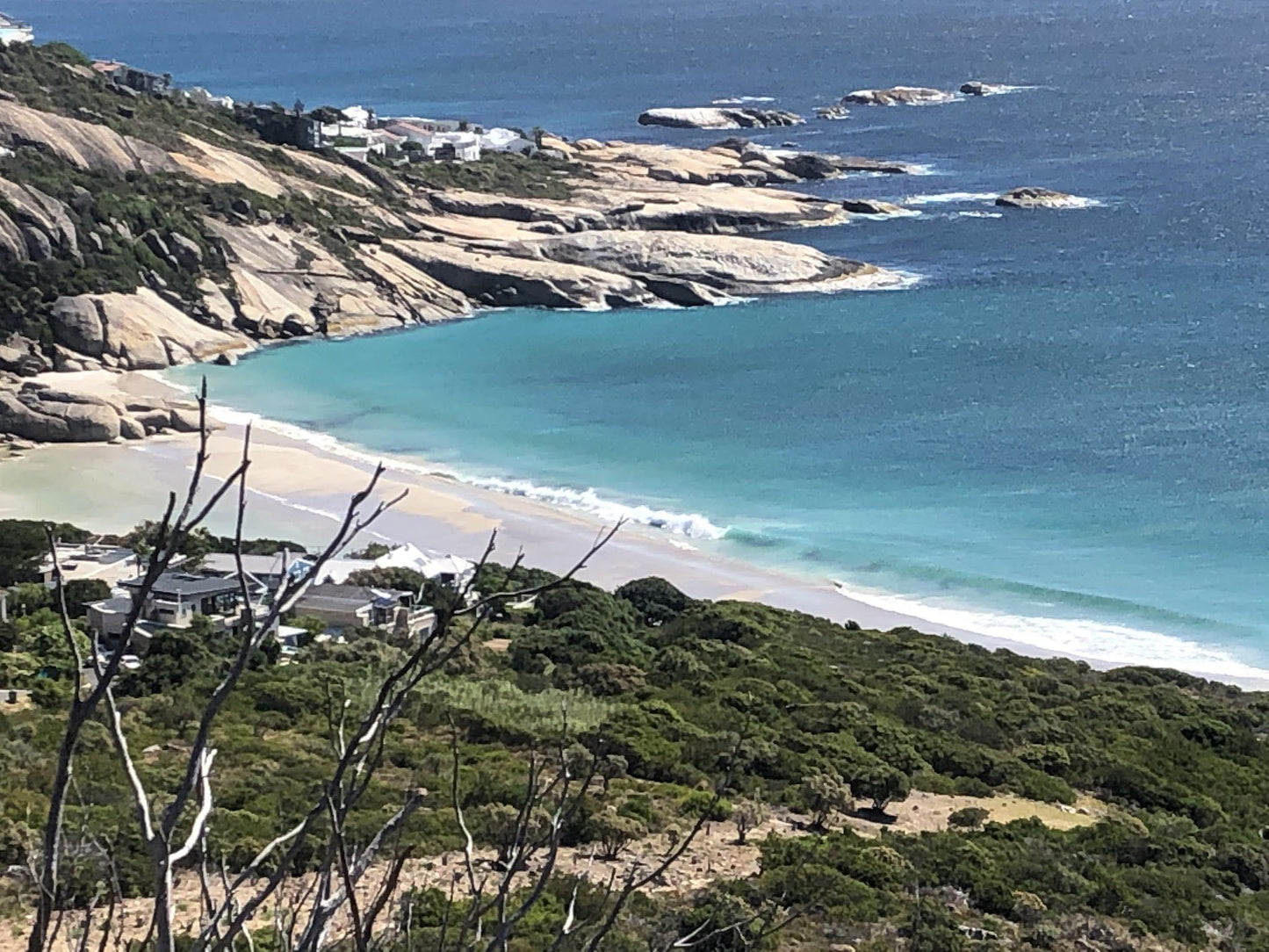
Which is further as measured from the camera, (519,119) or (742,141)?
(519,119)

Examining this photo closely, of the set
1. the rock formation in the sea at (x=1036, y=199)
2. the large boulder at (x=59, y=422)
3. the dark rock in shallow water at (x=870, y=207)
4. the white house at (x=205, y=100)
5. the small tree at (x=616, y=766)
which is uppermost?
the rock formation in the sea at (x=1036, y=199)

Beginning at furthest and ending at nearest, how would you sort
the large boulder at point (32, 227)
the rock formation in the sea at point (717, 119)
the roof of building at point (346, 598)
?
the rock formation in the sea at point (717, 119) → the large boulder at point (32, 227) → the roof of building at point (346, 598)

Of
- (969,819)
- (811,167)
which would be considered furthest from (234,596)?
(811,167)

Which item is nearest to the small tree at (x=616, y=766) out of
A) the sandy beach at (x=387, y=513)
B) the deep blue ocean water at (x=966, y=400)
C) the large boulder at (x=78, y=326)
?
the sandy beach at (x=387, y=513)

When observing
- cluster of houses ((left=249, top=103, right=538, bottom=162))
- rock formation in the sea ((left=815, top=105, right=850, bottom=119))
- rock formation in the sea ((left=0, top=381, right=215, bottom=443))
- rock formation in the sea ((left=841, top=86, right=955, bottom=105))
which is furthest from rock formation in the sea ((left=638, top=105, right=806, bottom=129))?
rock formation in the sea ((left=0, top=381, right=215, bottom=443))

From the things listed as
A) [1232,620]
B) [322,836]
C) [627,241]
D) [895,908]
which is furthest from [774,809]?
[627,241]

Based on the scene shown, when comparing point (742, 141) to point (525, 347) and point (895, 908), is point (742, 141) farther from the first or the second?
point (895, 908)

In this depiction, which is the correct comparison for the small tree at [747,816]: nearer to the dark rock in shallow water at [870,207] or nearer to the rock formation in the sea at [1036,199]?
the dark rock in shallow water at [870,207]

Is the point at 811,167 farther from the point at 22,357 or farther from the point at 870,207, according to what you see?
the point at 22,357
